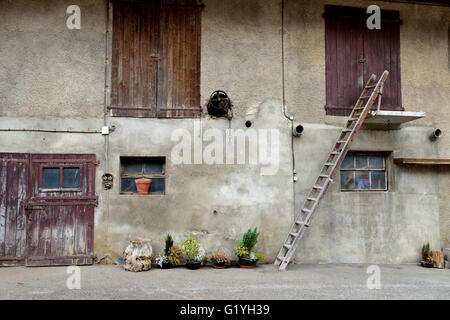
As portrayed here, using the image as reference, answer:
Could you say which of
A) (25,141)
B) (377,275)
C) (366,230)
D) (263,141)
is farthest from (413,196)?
(25,141)

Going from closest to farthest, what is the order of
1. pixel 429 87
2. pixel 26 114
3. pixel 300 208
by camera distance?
pixel 26 114 < pixel 300 208 < pixel 429 87

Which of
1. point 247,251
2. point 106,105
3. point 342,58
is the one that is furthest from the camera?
point 342,58

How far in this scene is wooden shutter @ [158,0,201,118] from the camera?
777cm

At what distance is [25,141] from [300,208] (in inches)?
220

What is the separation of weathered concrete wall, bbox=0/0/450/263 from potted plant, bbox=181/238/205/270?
0.28m

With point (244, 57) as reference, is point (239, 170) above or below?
below

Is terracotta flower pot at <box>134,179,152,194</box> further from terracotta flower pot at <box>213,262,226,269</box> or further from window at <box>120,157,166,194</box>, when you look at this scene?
terracotta flower pot at <box>213,262,226,269</box>

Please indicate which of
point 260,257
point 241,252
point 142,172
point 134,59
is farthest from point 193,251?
point 134,59

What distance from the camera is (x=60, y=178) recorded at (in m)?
7.36

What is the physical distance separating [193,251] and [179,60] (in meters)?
3.82

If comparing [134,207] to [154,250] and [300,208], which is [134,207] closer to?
[154,250]

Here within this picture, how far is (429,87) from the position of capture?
8609mm

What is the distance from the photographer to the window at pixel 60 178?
24.1 ft

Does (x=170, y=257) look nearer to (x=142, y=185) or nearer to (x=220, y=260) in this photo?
(x=220, y=260)
